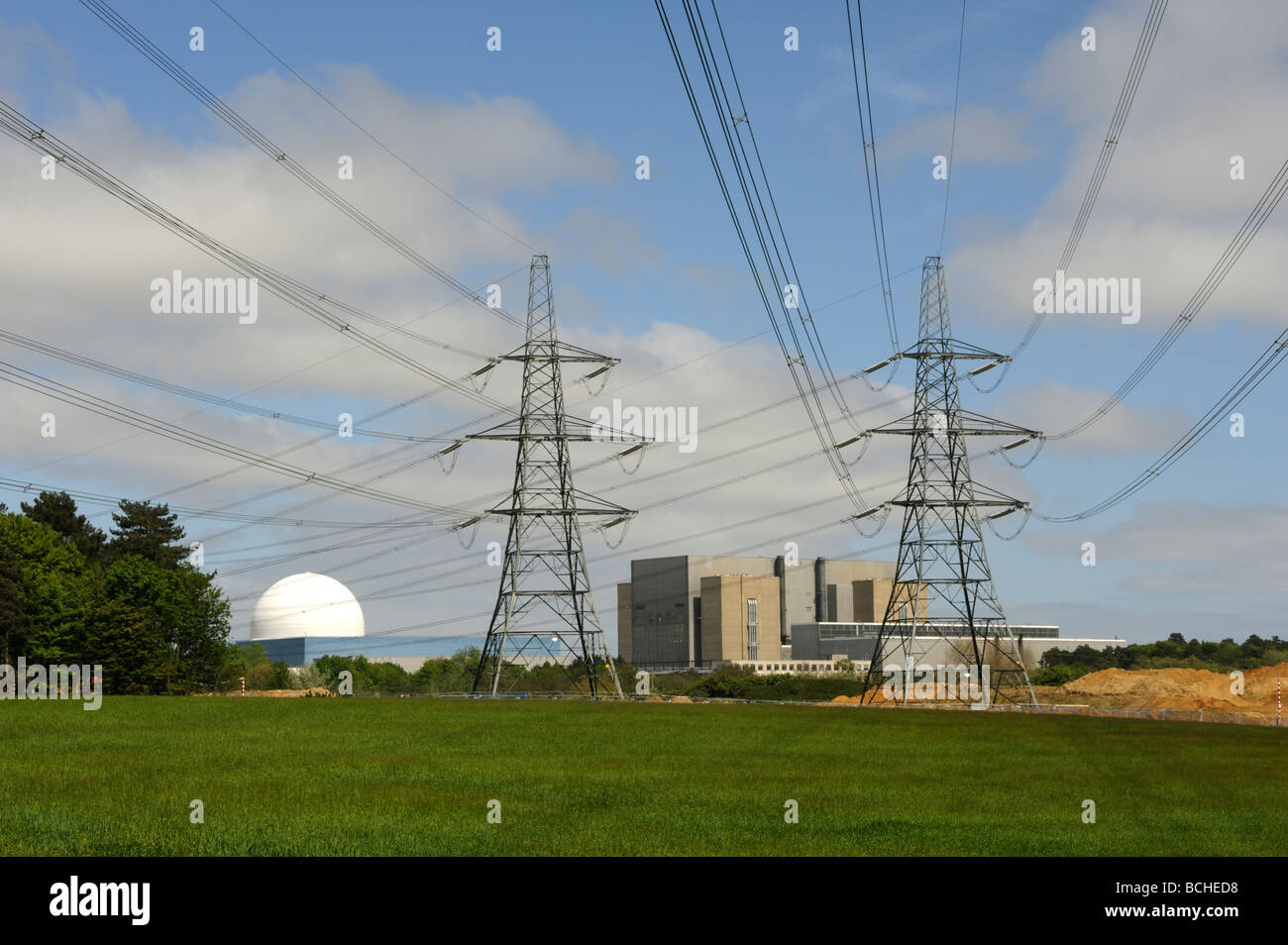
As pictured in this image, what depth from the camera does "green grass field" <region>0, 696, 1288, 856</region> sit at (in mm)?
19484

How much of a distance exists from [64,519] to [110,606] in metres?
40.7

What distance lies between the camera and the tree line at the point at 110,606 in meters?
98.9

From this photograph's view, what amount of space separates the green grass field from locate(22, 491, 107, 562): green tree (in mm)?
87210

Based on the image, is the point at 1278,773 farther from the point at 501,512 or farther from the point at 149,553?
the point at 149,553

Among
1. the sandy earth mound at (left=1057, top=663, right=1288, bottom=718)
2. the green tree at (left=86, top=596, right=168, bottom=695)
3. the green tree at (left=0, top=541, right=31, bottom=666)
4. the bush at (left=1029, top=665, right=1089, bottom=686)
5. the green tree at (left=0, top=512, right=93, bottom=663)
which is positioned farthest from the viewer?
the bush at (left=1029, top=665, right=1089, bottom=686)

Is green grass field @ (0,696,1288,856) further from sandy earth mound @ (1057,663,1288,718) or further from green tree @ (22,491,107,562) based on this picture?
green tree @ (22,491,107,562)

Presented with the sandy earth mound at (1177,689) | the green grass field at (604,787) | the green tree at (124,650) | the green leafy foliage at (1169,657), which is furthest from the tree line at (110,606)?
the green leafy foliage at (1169,657)

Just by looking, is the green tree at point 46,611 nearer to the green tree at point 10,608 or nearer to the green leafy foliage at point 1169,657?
the green tree at point 10,608

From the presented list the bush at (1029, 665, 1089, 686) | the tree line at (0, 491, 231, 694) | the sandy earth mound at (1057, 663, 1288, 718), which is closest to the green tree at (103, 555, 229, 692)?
the tree line at (0, 491, 231, 694)

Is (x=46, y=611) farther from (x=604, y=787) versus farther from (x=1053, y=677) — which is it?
(x=1053, y=677)

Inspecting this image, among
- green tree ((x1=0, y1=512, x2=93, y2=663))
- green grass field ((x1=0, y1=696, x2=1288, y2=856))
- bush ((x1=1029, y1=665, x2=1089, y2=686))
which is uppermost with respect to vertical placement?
green tree ((x1=0, y1=512, x2=93, y2=663))

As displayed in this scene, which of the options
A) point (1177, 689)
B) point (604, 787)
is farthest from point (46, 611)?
point (1177, 689)
